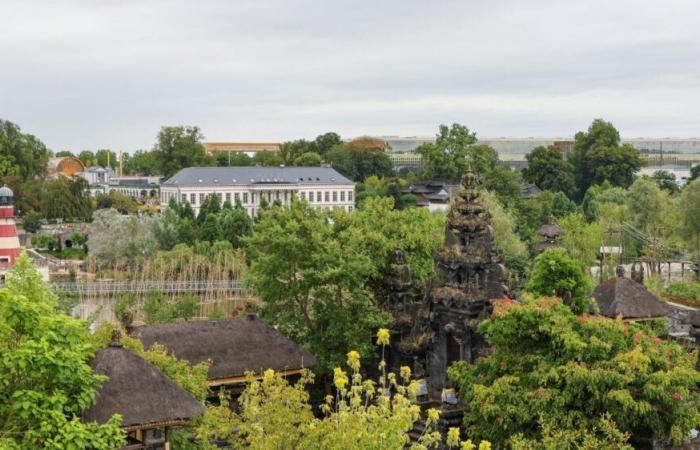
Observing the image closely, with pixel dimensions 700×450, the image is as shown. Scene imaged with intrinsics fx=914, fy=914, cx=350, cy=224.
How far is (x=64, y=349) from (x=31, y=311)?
33.6 inches

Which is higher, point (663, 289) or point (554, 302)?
point (554, 302)

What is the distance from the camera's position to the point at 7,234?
44906mm

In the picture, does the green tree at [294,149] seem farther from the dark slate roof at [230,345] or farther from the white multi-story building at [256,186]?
the dark slate roof at [230,345]

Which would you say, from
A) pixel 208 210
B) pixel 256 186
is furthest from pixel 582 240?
pixel 256 186

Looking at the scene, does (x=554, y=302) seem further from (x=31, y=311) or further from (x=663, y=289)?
(x=663, y=289)

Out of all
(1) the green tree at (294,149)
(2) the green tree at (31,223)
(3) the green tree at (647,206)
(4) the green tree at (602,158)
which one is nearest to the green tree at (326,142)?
(1) the green tree at (294,149)

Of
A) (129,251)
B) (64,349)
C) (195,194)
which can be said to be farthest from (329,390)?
(195,194)

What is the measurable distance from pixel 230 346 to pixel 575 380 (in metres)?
11.1

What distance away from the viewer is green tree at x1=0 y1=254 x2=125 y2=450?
14922 millimetres

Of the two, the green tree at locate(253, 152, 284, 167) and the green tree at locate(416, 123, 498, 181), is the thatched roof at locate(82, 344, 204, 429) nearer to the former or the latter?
the green tree at locate(416, 123, 498, 181)

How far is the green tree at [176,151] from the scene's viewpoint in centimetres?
11338

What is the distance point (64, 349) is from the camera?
15641mm

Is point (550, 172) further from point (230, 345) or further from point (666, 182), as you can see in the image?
point (230, 345)

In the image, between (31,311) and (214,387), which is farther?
(214,387)
